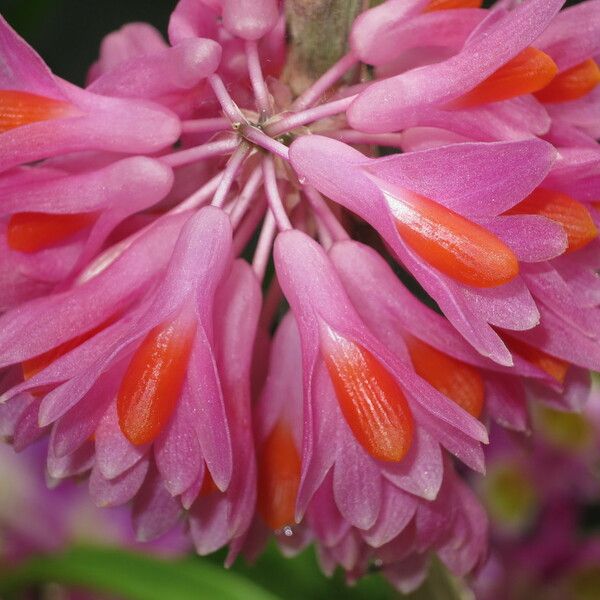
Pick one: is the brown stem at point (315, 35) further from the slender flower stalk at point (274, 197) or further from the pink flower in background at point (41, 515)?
the pink flower in background at point (41, 515)

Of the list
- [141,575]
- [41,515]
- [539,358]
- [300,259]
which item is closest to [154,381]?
[300,259]

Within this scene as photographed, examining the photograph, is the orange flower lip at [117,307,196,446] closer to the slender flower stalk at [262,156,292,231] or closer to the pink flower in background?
the slender flower stalk at [262,156,292,231]

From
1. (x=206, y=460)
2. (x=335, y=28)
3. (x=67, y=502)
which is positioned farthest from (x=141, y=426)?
(x=67, y=502)

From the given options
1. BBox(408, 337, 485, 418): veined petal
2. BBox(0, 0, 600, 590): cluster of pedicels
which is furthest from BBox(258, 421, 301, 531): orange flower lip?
BBox(408, 337, 485, 418): veined petal

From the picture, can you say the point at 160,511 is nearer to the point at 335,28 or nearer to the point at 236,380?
the point at 236,380

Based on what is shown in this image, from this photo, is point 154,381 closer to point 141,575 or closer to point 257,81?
point 257,81

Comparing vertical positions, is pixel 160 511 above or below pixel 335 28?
below

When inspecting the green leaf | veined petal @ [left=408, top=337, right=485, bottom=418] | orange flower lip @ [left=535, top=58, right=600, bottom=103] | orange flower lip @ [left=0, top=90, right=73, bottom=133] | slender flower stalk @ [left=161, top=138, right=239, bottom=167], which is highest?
orange flower lip @ [left=0, top=90, right=73, bottom=133]
